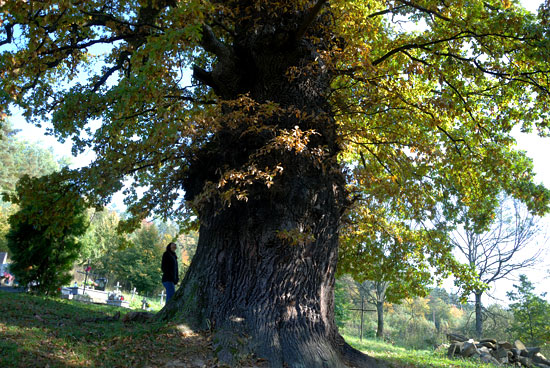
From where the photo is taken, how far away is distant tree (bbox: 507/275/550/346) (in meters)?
18.8

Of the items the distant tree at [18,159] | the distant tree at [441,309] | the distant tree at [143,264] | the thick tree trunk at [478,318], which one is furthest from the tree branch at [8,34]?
the distant tree at [441,309]

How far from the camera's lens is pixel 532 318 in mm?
19516

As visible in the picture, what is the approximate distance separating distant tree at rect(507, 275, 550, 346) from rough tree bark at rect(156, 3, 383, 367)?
18.0 meters

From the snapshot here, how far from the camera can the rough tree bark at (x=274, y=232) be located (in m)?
5.17

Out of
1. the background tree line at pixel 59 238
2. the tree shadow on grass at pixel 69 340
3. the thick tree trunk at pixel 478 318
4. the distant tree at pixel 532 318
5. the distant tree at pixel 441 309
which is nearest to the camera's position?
the tree shadow on grass at pixel 69 340

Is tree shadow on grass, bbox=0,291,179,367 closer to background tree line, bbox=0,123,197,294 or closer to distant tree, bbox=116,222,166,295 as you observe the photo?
background tree line, bbox=0,123,197,294

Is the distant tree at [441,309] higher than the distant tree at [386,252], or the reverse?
the distant tree at [386,252]

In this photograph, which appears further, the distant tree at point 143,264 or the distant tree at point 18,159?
the distant tree at point 18,159

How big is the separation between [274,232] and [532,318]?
20.3 meters

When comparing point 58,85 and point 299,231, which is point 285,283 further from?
point 58,85

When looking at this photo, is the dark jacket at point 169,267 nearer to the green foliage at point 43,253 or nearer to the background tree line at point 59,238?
the background tree line at point 59,238

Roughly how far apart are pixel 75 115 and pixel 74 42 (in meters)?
1.95

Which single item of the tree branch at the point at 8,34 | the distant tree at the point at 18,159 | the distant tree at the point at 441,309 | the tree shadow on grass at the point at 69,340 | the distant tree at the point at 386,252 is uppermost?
the distant tree at the point at 18,159

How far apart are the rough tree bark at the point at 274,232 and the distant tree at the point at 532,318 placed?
18.0 metres
